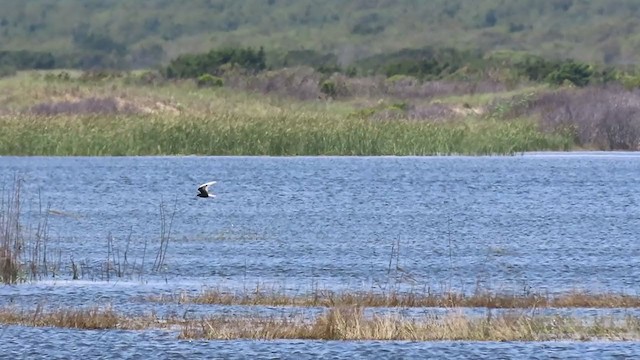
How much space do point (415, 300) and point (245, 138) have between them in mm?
37341

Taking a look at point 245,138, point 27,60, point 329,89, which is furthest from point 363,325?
point 27,60

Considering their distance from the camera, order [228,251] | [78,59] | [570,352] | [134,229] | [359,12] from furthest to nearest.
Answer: [359,12]
[78,59]
[134,229]
[228,251]
[570,352]

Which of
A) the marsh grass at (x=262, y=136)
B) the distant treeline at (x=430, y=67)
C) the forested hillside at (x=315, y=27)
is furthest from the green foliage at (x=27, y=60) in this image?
the marsh grass at (x=262, y=136)

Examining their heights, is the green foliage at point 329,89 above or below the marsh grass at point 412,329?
above

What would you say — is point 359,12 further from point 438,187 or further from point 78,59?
point 438,187

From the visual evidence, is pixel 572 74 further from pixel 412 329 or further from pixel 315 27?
Answer: pixel 412 329

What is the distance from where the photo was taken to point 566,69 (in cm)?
9294

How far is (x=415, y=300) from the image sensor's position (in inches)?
958

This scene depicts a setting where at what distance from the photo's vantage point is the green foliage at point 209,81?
88625 millimetres

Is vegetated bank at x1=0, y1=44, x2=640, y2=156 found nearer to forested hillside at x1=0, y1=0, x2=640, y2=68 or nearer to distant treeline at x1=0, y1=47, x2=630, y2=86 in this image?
distant treeline at x1=0, y1=47, x2=630, y2=86

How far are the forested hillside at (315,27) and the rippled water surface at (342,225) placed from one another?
72203 millimetres

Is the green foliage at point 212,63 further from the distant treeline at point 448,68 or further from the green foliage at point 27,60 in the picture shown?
the green foliage at point 27,60

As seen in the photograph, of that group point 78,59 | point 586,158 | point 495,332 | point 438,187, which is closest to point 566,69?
point 586,158

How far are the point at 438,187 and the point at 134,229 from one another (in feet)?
54.8
